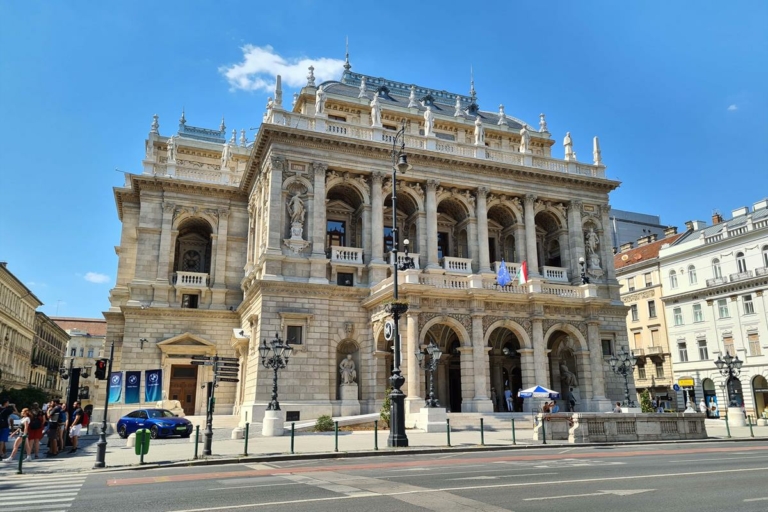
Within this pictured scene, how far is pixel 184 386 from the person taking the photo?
40.6m

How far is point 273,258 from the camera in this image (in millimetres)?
35125

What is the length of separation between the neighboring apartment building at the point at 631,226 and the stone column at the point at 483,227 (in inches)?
1393

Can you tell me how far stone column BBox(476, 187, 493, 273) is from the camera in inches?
1586

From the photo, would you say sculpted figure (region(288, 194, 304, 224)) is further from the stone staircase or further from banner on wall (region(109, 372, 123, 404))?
the stone staircase

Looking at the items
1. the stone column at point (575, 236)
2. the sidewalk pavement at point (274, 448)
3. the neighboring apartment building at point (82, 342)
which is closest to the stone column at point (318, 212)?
A: the sidewalk pavement at point (274, 448)

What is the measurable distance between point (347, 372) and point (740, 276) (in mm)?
35702

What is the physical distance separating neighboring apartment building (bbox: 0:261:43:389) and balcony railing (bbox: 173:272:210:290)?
32.5m

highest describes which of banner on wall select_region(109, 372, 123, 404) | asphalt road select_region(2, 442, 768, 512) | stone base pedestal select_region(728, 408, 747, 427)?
banner on wall select_region(109, 372, 123, 404)

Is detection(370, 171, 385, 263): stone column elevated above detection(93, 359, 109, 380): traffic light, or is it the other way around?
detection(370, 171, 385, 263): stone column

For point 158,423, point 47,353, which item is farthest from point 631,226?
point 47,353

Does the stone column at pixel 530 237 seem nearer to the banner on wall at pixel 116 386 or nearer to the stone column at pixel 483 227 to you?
the stone column at pixel 483 227

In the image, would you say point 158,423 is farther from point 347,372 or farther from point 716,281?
point 716,281

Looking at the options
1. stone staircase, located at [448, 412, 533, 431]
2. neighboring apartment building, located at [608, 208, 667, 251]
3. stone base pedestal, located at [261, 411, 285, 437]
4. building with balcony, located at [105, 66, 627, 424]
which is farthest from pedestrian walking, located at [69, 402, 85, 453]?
neighboring apartment building, located at [608, 208, 667, 251]

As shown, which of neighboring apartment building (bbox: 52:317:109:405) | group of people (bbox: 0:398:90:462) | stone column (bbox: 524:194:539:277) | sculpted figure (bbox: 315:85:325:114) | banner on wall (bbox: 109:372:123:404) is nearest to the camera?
group of people (bbox: 0:398:90:462)
